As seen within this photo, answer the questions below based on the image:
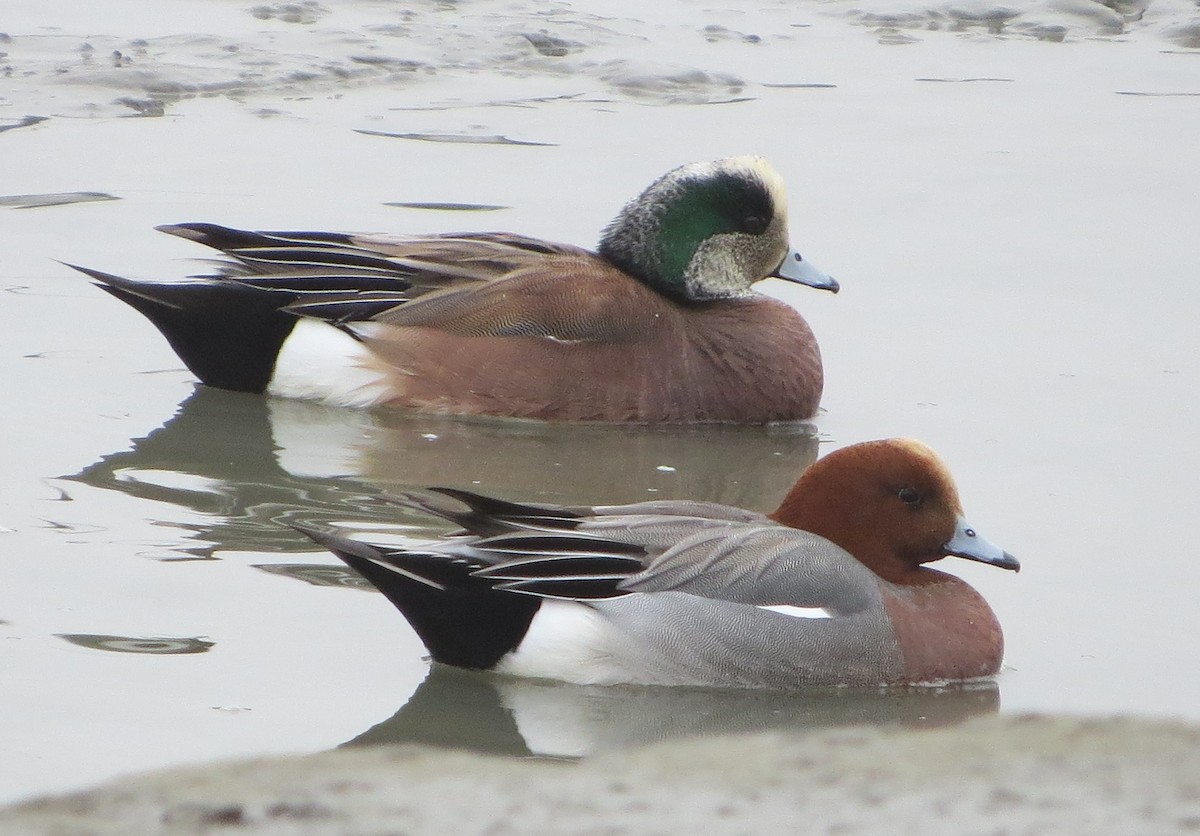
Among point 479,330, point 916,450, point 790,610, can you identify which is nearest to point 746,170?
point 479,330

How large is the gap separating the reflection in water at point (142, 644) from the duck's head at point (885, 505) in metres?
1.41

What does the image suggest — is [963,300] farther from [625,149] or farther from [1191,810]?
[1191,810]

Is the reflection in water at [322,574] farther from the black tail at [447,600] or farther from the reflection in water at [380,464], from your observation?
the black tail at [447,600]

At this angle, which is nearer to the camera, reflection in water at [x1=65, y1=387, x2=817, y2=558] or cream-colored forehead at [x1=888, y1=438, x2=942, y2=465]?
cream-colored forehead at [x1=888, y1=438, x2=942, y2=465]

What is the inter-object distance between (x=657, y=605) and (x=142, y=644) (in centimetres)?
115

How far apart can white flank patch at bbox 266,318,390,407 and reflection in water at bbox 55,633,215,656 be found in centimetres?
221

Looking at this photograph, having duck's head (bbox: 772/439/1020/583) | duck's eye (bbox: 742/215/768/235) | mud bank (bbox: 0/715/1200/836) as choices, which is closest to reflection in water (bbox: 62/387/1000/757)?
duck's head (bbox: 772/439/1020/583)

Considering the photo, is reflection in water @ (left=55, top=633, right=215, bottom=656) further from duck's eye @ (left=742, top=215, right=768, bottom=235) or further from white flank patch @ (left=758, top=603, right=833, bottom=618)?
duck's eye @ (left=742, top=215, right=768, bottom=235)

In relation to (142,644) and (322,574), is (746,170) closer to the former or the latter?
(322,574)

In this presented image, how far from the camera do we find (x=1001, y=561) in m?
4.65

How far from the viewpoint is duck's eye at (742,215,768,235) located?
691 cm

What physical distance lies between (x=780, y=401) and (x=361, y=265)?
4.85 ft

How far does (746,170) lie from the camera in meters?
6.84

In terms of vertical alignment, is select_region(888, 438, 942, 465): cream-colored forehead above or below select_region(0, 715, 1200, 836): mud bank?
below
